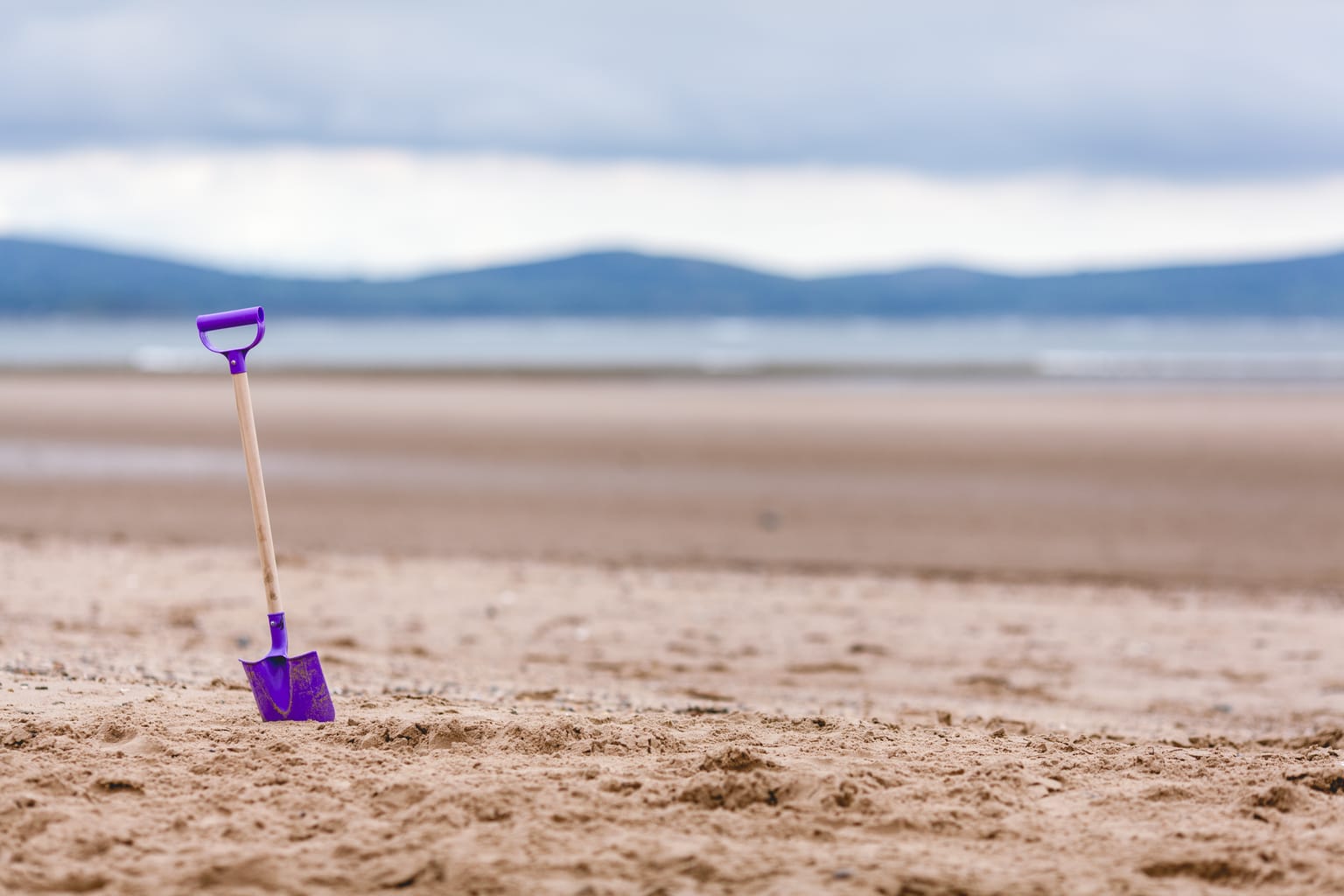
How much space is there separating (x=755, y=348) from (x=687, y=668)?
150ft

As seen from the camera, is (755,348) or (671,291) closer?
(755,348)

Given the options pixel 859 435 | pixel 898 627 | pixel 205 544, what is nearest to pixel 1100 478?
pixel 859 435

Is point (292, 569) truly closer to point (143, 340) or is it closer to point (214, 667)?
point (214, 667)

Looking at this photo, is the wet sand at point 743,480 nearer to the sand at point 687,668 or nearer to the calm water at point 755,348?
the sand at point 687,668

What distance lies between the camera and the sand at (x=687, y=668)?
354cm

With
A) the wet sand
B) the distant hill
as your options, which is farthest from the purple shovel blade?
the distant hill

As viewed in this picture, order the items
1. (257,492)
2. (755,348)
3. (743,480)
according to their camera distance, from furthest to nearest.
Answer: (755,348) < (743,480) < (257,492)

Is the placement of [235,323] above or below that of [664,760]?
above

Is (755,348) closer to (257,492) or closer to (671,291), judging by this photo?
(257,492)

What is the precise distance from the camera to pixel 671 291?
126 meters

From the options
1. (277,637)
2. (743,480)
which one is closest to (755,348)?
(743,480)

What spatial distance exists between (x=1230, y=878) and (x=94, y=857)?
10.1 ft

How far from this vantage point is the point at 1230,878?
3.40 m

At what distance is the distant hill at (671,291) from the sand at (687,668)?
290 ft
